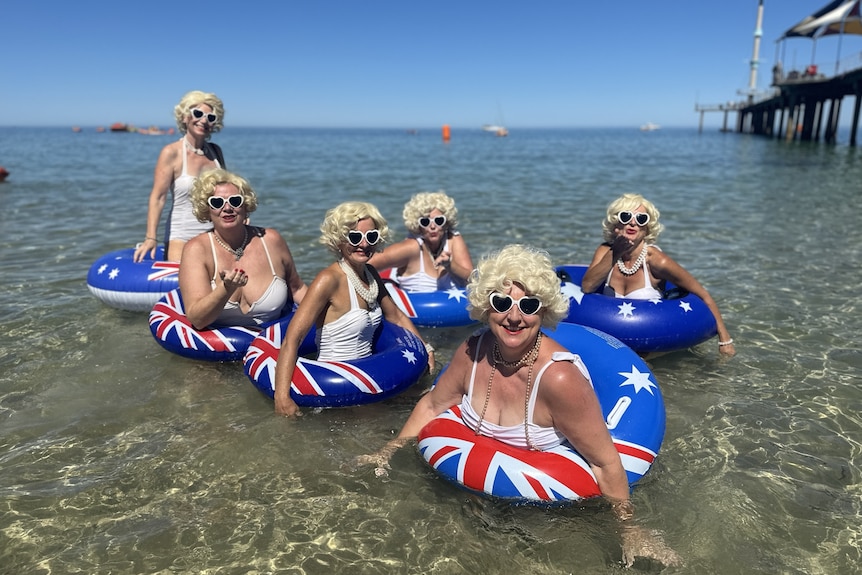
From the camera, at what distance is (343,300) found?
3990mm

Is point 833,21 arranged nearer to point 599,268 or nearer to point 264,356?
point 599,268

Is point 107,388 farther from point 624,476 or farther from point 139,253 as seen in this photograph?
point 624,476

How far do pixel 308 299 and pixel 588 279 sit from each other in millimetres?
2605

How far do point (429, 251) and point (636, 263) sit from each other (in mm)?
1945

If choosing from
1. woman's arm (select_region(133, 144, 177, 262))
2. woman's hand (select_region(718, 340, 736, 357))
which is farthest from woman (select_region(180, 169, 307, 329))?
woman's hand (select_region(718, 340, 736, 357))

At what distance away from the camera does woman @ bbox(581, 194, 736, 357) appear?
4.71 meters

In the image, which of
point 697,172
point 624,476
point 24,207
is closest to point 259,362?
point 624,476

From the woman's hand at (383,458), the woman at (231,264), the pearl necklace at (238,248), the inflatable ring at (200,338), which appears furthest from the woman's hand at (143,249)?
the woman's hand at (383,458)

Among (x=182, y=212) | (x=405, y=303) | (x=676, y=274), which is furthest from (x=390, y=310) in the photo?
(x=182, y=212)

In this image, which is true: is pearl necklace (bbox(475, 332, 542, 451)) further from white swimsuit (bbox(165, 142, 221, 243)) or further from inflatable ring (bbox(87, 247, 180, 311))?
inflatable ring (bbox(87, 247, 180, 311))

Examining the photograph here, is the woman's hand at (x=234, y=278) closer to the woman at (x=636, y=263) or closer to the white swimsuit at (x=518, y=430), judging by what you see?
the white swimsuit at (x=518, y=430)

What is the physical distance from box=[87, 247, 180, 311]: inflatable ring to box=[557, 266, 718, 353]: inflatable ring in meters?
3.90

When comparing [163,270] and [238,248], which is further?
[163,270]

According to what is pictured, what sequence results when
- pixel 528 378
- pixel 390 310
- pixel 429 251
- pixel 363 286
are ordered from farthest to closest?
1. pixel 429 251
2. pixel 390 310
3. pixel 363 286
4. pixel 528 378
